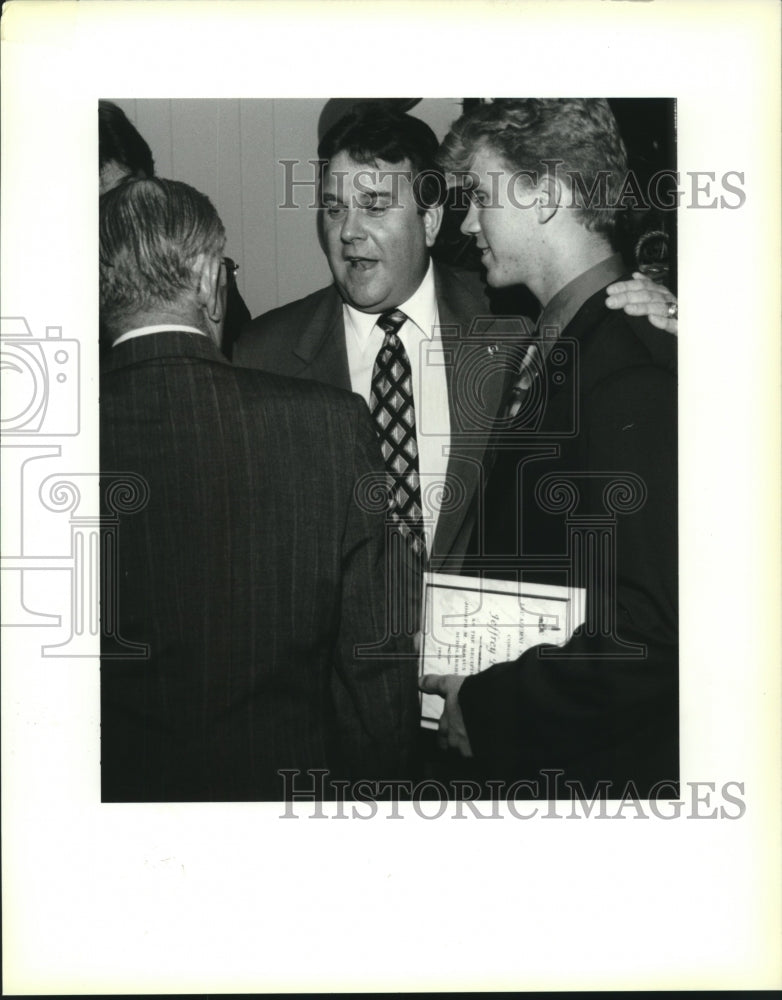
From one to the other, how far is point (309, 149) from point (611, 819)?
4.80 ft

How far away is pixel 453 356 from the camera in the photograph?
2.43m

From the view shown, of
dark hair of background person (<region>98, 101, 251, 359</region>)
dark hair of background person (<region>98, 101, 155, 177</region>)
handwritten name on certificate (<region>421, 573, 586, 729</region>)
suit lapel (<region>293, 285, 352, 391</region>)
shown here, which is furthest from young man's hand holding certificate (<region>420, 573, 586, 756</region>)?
dark hair of background person (<region>98, 101, 155, 177</region>)

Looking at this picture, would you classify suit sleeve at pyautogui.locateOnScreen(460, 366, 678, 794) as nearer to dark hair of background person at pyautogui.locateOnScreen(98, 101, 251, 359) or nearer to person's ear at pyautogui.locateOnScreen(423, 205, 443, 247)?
person's ear at pyautogui.locateOnScreen(423, 205, 443, 247)

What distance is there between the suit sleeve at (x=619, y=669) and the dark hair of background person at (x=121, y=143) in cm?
100

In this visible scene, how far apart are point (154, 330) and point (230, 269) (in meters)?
0.20

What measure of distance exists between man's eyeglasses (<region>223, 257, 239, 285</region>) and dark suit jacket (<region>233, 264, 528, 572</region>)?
0.31 ft

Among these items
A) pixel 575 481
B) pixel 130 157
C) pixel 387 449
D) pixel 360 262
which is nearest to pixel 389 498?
pixel 387 449

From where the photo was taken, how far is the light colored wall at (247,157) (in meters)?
2.39

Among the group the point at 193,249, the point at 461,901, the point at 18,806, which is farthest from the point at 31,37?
the point at 461,901

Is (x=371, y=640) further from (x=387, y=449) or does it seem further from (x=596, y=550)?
(x=596, y=550)

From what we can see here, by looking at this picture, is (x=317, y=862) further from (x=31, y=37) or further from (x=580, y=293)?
(x=31, y=37)

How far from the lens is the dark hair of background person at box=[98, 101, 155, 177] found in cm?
239

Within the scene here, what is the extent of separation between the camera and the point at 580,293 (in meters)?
2.44

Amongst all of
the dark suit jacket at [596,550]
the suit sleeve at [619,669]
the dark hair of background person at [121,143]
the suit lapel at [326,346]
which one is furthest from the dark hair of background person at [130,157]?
the suit sleeve at [619,669]
